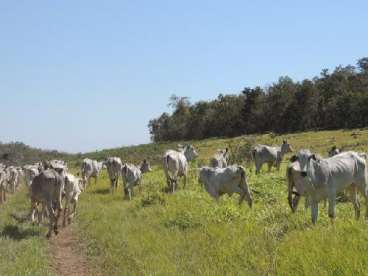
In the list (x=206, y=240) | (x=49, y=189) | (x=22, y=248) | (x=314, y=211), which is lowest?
(x=22, y=248)

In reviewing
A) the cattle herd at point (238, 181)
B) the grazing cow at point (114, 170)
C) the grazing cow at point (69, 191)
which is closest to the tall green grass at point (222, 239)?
the grazing cow at point (69, 191)

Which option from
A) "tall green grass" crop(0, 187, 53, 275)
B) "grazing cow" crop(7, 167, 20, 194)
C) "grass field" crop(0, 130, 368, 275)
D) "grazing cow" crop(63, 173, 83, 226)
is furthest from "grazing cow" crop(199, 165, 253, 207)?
"grazing cow" crop(7, 167, 20, 194)

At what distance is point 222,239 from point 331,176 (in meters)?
3.13

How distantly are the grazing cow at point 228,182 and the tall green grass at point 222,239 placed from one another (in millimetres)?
449

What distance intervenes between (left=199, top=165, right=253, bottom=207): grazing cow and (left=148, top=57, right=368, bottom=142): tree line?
5712cm

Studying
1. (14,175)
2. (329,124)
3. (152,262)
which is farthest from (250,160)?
(329,124)

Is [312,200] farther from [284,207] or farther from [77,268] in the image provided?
[77,268]

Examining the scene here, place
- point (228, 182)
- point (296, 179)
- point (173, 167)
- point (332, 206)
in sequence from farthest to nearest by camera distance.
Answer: point (173, 167)
point (228, 182)
point (296, 179)
point (332, 206)

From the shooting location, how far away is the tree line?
7519cm

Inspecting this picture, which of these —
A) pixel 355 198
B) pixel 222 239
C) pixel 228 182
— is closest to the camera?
pixel 222 239

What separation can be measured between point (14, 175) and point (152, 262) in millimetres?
25367

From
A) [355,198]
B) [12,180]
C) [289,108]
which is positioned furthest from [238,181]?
[289,108]

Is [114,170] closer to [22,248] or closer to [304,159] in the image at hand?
[22,248]

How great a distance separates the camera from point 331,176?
13.3m
